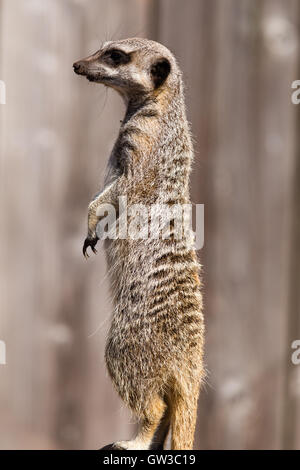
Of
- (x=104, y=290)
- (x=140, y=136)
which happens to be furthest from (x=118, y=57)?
(x=104, y=290)

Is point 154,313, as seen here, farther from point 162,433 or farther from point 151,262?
point 162,433

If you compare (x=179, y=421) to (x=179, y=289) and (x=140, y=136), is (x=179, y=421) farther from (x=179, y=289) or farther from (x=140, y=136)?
Result: (x=140, y=136)

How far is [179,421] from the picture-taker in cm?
82

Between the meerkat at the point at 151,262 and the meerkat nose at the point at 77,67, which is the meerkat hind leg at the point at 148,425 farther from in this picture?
the meerkat nose at the point at 77,67

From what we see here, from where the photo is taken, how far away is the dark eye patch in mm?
747

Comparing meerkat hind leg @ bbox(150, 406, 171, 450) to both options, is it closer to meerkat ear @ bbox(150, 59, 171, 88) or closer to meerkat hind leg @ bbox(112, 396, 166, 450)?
meerkat hind leg @ bbox(112, 396, 166, 450)

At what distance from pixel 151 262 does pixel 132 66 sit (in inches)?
10.1

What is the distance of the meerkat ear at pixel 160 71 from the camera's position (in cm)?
75

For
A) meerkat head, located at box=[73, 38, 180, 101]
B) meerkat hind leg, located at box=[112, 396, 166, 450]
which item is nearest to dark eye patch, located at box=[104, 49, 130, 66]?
meerkat head, located at box=[73, 38, 180, 101]

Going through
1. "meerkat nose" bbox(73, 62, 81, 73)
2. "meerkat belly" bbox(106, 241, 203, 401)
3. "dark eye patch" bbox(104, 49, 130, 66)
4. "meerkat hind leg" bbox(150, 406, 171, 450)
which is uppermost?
"dark eye patch" bbox(104, 49, 130, 66)

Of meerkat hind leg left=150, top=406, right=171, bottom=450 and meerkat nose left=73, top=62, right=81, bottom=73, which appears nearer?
meerkat nose left=73, top=62, right=81, bottom=73

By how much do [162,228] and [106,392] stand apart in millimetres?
747

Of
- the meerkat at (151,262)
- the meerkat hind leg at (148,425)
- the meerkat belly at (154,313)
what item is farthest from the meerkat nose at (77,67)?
the meerkat hind leg at (148,425)

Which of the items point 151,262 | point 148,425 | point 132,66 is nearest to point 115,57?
point 132,66
